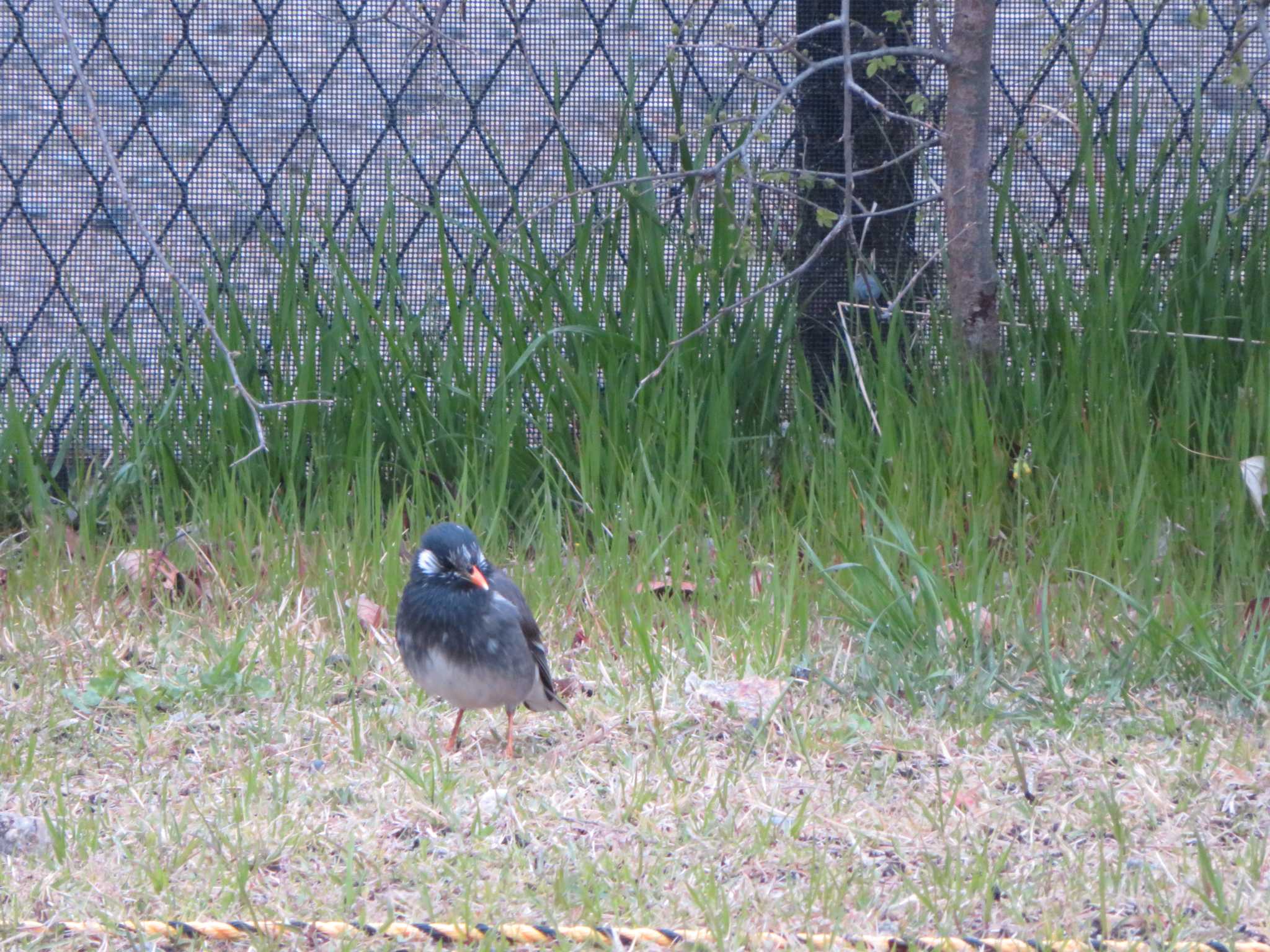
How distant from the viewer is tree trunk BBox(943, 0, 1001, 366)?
13.5 feet

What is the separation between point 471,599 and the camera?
3195mm

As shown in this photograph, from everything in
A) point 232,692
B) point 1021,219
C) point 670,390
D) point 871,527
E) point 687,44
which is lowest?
point 232,692

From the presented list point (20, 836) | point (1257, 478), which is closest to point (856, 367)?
point (1257, 478)

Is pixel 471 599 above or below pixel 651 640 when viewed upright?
above

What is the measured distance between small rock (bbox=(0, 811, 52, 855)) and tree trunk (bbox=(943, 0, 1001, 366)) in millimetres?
2932

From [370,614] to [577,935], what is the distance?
1698 millimetres

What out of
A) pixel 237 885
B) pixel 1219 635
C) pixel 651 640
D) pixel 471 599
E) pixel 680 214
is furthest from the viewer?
pixel 680 214

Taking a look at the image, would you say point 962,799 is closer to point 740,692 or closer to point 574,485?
point 740,692

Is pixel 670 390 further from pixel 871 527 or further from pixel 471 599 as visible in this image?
pixel 471 599

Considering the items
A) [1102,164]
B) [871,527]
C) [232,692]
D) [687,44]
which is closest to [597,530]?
[871,527]

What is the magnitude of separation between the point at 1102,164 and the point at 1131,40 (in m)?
0.50

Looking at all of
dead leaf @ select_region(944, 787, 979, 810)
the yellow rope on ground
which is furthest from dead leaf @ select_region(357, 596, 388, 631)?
dead leaf @ select_region(944, 787, 979, 810)

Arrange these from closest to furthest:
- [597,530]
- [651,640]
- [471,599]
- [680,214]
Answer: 1. [471,599]
2. [651,640]
3. [597,530]
4. [680,214]

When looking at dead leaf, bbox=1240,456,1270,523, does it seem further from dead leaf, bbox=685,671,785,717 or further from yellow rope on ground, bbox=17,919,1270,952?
yellow rope on ground, bbox=17,919,1270,952
